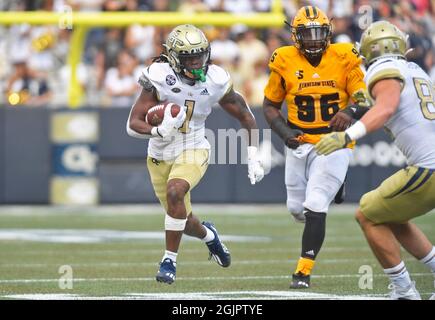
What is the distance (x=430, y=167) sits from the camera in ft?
20.2

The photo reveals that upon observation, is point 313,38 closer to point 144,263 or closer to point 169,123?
point 169,123

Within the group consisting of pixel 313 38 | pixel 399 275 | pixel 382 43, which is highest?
pixel 313 38

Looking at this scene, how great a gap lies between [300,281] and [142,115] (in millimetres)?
1564

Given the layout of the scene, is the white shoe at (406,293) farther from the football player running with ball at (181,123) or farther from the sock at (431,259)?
the football player running with ball at (181,123)

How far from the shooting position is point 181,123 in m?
7.53

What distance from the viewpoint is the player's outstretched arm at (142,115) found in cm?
762

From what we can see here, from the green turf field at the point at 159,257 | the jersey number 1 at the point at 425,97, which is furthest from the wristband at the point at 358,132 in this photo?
the green turf field at the point at 159,257

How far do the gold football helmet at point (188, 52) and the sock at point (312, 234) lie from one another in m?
1.21

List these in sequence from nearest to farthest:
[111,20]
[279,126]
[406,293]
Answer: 1. [406,293]
2. [279,126]
3. [111,20]

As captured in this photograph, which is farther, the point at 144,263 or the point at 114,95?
the point at 114,95

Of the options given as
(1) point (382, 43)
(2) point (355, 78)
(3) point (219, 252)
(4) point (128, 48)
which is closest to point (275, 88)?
(2) point (355, 78)

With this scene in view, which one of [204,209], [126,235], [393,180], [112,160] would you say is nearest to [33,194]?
[112,160]
